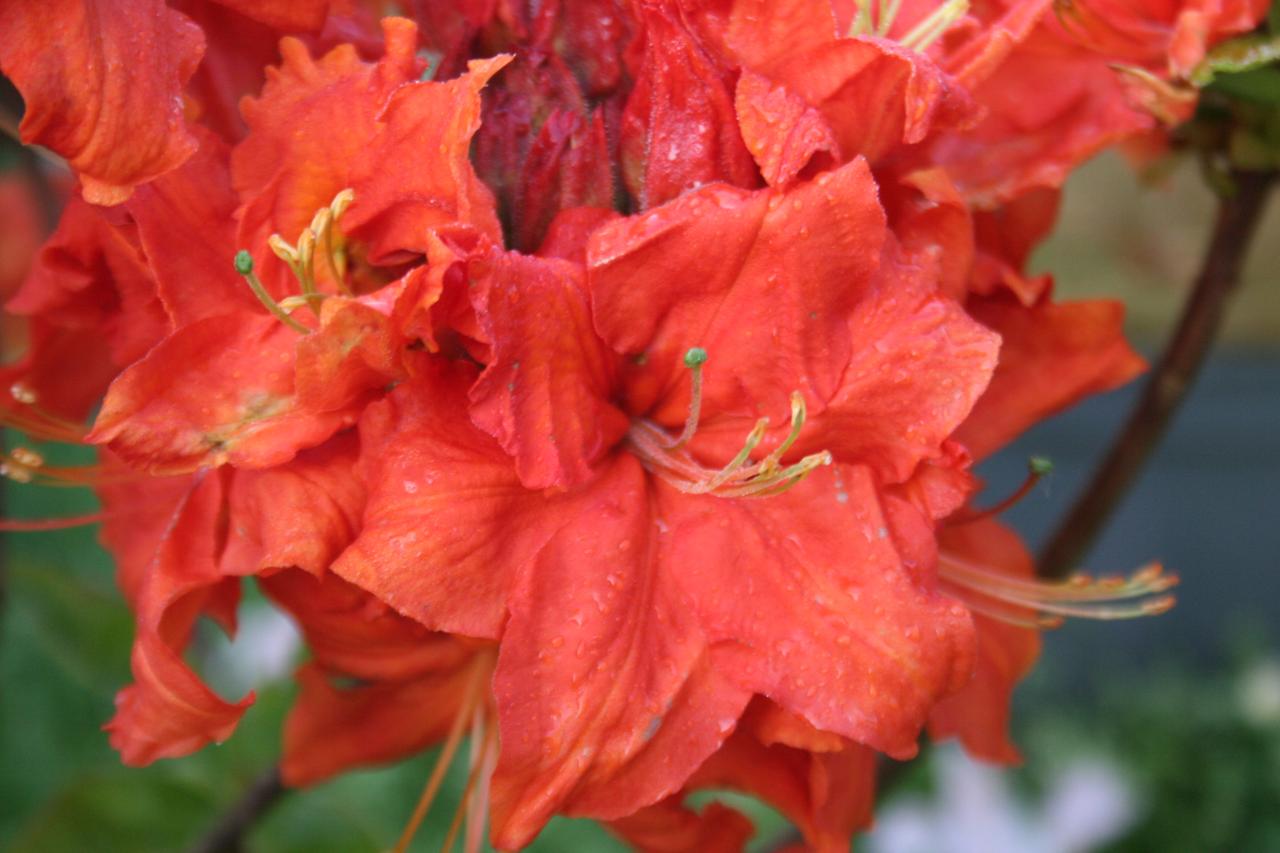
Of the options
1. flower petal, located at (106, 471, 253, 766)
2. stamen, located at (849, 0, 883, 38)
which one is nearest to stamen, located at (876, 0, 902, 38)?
stamen, located at (849, 0, 883, 38)

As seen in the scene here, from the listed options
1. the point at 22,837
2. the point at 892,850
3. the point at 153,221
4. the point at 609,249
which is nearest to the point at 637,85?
the point at 609,249

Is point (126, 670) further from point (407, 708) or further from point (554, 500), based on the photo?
point (554, 500)

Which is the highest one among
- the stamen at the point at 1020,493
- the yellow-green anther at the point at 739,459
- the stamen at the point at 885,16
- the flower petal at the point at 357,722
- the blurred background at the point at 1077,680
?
the stamen at the point at 885,16

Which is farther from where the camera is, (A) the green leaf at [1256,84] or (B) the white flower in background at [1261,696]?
(B) the white flower in background at [1261,696]

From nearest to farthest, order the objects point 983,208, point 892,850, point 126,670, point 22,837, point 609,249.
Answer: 1. point 609,249
2. point 983,208
3. point 22,837
4. point 126,670
5. point 892,850

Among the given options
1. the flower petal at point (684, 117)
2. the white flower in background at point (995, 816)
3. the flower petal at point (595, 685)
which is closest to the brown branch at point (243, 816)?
the flower petal at point (595, 685)

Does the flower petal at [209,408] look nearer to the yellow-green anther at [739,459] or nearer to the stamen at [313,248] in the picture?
the stamen at [313,248]

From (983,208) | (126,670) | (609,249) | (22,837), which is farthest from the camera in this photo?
(126,670)
